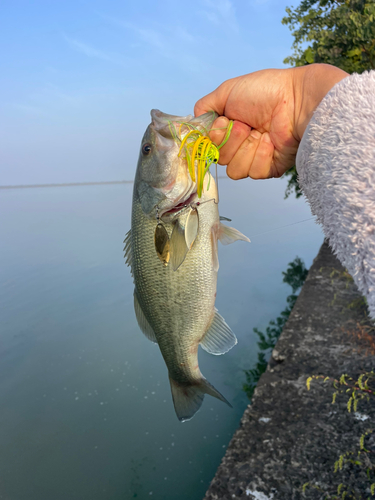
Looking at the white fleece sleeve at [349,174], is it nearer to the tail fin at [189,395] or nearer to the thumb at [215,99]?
the thumb at [215,99]

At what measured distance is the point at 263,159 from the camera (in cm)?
235

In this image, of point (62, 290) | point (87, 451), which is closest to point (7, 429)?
point (87, 451)

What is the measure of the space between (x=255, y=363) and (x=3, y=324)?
7341 mm

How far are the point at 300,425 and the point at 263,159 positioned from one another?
102 inches

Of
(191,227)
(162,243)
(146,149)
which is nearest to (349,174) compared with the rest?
(191,227)

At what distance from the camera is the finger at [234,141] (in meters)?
2.20

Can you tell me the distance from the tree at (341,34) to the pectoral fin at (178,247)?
6.25 metres

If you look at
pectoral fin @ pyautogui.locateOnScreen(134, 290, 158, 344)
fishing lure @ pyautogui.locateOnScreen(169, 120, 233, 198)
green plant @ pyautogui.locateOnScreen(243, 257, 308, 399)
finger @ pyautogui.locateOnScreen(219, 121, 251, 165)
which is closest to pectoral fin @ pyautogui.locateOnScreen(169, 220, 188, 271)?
fishing lure @ pyautogui.locateOnScreen(169, 120, 233, 198)

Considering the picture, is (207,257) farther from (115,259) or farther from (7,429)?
(115,259)

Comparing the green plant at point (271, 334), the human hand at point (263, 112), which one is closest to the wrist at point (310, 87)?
the human hand at point (263, 112)

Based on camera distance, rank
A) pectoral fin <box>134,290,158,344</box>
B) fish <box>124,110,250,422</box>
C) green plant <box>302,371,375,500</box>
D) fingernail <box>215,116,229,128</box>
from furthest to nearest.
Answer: green plant <box>302,371,375,500</box> → fingernail <box>215,116,229,128</box> → pectoral fin <box>134,290,158,344</box> → fish <box>124,110,250,422</box>

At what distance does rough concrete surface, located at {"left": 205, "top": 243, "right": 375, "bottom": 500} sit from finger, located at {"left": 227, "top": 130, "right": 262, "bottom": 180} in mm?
2497

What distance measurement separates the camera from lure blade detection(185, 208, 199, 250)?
162 cm

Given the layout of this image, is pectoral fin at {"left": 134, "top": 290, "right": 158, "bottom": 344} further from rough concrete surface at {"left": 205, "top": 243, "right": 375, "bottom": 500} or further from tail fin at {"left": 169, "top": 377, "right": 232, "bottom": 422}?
rough concrete surface at {"left": 205, "top": 243, "right": 375, "bottom": 500}
